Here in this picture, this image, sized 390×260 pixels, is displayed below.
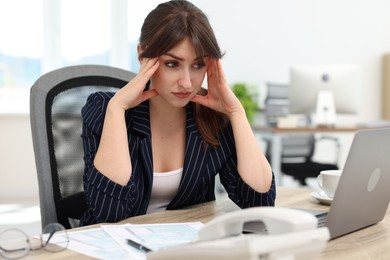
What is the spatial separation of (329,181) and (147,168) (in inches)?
18.9

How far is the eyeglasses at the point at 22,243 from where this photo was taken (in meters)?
0.89

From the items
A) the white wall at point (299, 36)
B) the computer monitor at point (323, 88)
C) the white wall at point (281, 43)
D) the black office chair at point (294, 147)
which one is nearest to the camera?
the black office chair at point (294, 147)

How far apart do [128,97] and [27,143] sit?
3891mm

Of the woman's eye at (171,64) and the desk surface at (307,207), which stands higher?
the woman's eye at (171,64)

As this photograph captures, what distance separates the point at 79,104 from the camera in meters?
1.59

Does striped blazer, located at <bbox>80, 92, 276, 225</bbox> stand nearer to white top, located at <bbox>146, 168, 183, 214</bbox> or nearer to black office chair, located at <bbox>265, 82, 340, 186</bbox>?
white top, located at <bbox>146, 168, 183, 214</bbox>

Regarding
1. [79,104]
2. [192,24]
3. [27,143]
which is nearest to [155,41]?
[192,24]

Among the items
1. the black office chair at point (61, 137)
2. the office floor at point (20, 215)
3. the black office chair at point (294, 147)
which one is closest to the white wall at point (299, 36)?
the black office chair at point (294, 147)

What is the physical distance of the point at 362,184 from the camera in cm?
102

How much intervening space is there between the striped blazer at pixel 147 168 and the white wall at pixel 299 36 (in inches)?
160

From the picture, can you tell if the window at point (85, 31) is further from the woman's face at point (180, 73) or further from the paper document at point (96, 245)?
the paper document at point (96, 245)

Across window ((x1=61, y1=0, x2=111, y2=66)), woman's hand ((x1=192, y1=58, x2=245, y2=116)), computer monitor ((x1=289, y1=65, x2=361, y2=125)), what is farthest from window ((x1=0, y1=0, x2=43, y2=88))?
woman's hand ((x1=192, y1=58, x2=245, y2=116))

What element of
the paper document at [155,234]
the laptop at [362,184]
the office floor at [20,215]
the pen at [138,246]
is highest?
the laptop at [362,184]

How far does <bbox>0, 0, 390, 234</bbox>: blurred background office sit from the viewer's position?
4980 mm
